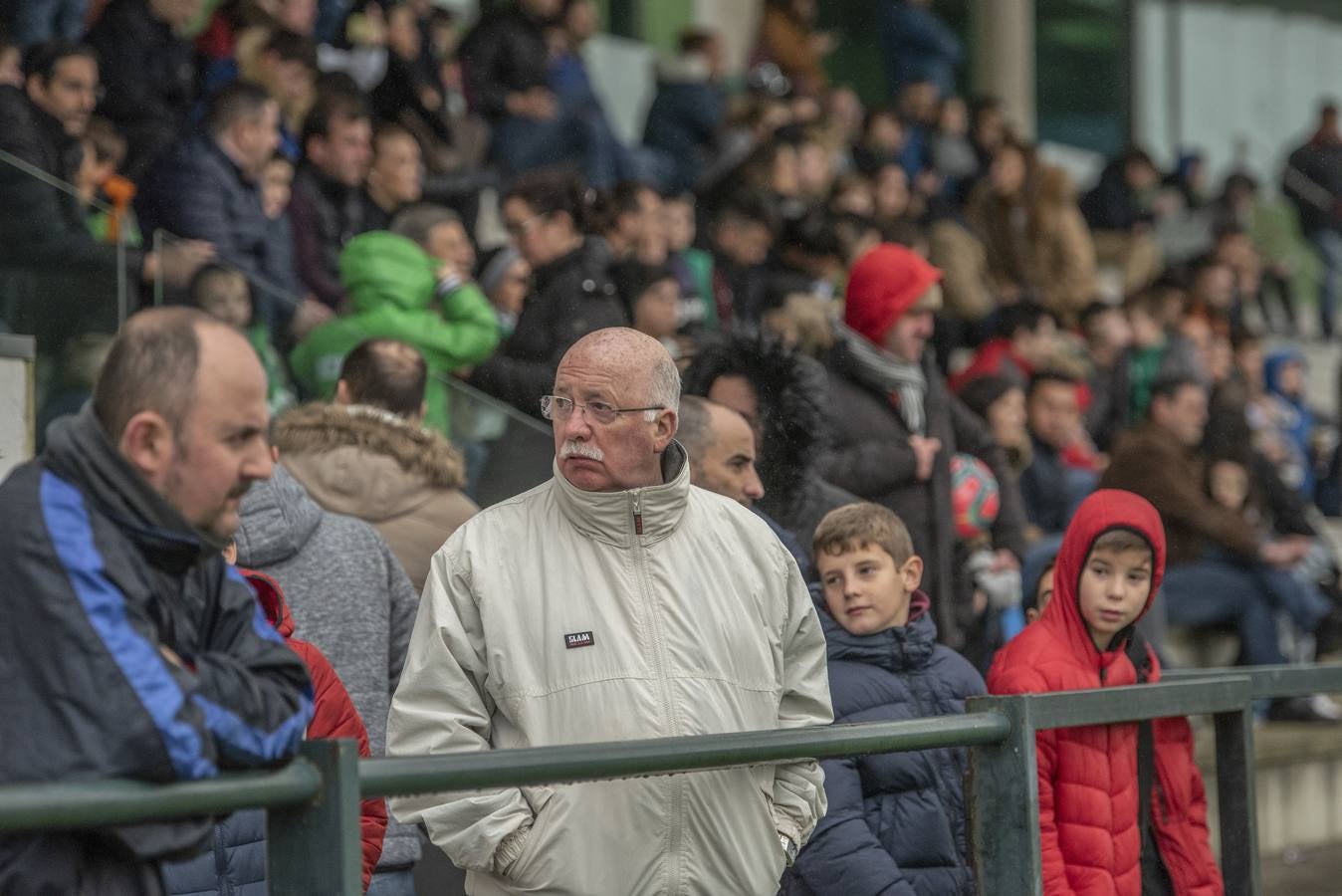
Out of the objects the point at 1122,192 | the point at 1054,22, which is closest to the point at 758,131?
the point at 1122,192

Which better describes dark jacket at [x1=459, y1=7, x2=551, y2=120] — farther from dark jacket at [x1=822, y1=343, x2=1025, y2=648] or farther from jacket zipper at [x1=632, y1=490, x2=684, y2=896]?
jacket zipper at [x1=632, y1=490, x2=684, y2=896]

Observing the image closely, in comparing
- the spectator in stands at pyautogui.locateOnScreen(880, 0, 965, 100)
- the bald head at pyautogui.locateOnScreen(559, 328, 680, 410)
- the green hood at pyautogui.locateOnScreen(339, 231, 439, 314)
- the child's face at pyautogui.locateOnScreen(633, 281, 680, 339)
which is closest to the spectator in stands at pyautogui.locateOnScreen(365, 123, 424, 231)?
the child's face at pyautogui.locateOnScreen(633, 281, 680, 339)

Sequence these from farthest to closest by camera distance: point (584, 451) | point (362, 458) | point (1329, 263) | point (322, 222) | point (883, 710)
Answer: point (1329, 263) → point (322, 222) → point (362, 458) → point (883, 710) → point (584, 451)

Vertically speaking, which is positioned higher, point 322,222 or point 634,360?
point 322,222

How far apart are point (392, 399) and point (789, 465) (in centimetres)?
109

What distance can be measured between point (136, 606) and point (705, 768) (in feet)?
3.31

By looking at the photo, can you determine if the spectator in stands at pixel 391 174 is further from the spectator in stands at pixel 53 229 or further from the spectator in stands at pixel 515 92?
the spectator in stands at pixel 515 92

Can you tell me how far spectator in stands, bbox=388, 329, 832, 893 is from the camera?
373 centimetres

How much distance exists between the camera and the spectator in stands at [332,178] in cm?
846

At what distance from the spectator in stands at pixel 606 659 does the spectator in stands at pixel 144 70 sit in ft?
17.2

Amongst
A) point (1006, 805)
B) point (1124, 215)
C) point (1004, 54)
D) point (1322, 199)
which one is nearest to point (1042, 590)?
point (1006, 805)

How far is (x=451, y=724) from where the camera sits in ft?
12.1

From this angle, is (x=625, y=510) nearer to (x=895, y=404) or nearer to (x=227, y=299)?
(x=895, y=404)

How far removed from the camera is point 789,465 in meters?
5.49
